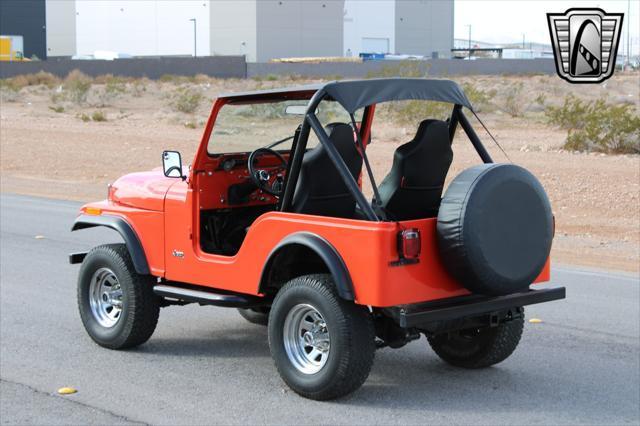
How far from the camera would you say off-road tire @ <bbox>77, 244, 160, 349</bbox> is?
754 centimetres

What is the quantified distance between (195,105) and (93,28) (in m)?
A: 54.5

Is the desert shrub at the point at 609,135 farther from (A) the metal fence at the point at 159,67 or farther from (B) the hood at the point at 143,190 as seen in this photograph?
(A) the metal fence at the point at 159,67

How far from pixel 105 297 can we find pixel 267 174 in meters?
1.58

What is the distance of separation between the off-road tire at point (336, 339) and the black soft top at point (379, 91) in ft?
3.65

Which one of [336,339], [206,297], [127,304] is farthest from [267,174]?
[336,339]

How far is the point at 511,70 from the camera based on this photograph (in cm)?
6353

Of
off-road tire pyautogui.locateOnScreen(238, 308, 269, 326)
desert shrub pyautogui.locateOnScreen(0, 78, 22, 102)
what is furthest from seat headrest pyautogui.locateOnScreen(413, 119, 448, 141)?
desert shrub pyautogui.locateOnScreen(0, 78, 22, 102)

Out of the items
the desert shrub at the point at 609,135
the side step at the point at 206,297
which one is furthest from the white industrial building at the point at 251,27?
the side step at the point at 206,297

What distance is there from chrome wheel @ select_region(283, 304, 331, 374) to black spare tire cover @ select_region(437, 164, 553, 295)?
894 mm

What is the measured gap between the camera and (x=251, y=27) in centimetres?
8381

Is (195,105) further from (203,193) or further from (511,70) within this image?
(203,193)

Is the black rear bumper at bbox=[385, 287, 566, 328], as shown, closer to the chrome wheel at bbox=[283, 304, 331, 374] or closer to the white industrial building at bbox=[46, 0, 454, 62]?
the chrome wheel at bbox=[283, 304, 331, 374]

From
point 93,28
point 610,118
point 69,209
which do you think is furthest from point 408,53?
point 69,209

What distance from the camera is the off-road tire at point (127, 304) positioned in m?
7.54
